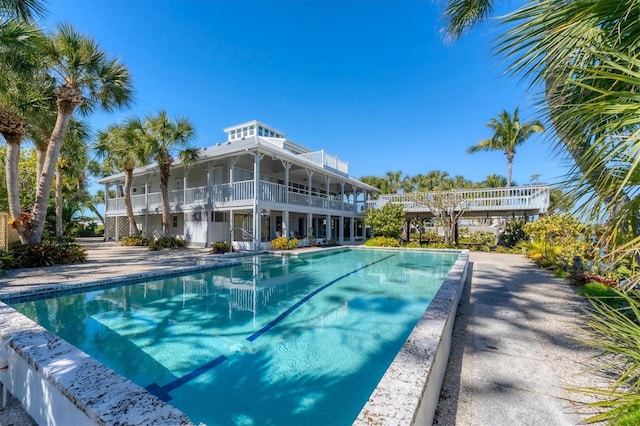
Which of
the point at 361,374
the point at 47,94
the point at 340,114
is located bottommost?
the point at 361,374

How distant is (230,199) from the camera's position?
16141 millimetres

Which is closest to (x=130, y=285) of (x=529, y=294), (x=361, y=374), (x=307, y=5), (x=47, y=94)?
(x=361, y=374)

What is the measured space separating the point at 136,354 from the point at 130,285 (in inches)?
182

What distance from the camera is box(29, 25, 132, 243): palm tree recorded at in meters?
10.1

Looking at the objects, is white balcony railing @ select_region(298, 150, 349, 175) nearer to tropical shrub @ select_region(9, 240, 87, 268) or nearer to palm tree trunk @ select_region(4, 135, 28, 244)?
tropical shrub @ select_region(9, 240, 87, 268)

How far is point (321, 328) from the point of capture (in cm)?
537

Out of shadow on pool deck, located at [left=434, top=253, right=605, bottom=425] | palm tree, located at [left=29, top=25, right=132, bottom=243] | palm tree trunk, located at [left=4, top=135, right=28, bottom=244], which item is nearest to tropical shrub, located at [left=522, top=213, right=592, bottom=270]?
shadow on pool deck, located at [left=434, top=253, right=605, bottom=425]

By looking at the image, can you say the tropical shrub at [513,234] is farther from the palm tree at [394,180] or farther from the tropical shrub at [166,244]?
the tropical shrub at [166,244]

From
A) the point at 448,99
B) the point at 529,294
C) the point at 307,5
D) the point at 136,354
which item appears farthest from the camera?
the point at 448,99

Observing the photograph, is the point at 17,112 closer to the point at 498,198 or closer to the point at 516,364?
the point at 516,364

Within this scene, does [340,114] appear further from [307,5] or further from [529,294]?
[529,294]

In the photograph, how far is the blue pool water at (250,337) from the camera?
3252 millimetres

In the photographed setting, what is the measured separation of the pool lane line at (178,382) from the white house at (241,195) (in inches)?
415

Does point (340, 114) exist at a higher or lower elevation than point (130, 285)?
higher
